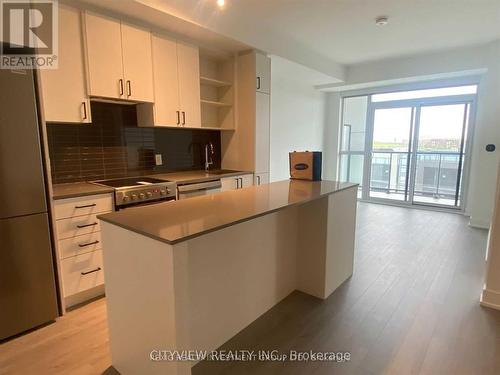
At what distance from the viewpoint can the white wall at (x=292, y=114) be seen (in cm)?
511

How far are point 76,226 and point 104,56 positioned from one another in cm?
148

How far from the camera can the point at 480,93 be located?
15.8ft

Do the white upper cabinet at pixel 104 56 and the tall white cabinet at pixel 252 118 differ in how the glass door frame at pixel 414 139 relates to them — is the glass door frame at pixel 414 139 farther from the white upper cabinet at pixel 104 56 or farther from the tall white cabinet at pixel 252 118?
the white upper cabinet at pixel 104 56

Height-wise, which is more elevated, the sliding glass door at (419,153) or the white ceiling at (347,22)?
the white ceiling at (347,22)

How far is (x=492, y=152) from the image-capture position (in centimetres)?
429

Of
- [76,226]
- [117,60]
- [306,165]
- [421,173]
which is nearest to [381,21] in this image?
[306,165]

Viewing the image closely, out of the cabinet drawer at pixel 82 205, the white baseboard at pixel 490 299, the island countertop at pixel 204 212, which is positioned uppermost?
the island countertop at pixel 204 212

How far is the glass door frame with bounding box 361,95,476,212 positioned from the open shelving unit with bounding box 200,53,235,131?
359 cm

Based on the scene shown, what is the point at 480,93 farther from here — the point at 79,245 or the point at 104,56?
the point at 79,245

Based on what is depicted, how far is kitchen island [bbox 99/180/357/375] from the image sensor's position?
1.31m

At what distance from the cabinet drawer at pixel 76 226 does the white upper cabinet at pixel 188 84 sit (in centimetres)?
146

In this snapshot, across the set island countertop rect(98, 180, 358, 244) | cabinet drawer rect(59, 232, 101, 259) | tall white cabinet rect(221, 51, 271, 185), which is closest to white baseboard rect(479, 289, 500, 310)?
island countertop rect(98, 180, 358, 244)

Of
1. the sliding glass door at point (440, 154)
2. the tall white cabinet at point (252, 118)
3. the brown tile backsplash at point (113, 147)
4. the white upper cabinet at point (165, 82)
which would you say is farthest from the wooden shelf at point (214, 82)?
the sliding glass door at point (440, 154)

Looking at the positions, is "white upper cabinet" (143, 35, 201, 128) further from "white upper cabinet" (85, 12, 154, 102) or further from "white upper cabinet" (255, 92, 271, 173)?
"white upper cabinet" (255, 92, 271, 173)
